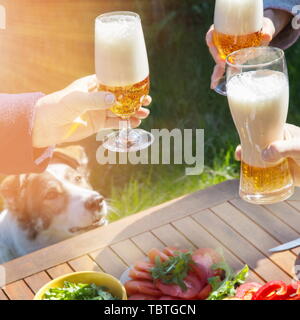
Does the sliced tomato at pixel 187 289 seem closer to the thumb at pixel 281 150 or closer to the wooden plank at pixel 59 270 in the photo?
the wooden plank at pixel 59 270

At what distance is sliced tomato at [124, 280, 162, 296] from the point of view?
258 centimetres

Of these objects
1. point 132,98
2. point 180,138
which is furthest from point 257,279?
point 180,138

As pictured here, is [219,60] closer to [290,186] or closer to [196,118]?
[290,186]

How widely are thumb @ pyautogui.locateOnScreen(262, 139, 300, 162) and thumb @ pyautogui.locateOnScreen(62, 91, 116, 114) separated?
1.77ft

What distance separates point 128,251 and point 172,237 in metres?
0.21

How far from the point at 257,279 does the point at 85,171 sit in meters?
1.41

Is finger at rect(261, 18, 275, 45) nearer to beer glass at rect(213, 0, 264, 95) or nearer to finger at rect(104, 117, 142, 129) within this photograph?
beer glass at rect(213, 0, 264, 95)

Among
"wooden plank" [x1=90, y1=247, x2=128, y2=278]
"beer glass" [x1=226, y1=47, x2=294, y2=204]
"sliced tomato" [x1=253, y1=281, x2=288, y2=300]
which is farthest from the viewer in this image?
"wooden plank" [x1=90, y1=247, x2=128, y2=278]

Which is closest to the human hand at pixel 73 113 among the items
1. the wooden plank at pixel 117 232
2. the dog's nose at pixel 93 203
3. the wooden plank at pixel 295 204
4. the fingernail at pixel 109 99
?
the fingernail at pixel 109 99

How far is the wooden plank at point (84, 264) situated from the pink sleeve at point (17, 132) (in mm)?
472

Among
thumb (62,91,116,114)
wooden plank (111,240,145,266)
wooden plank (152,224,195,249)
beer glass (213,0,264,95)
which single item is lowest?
wooden plank (111,240,145,266)

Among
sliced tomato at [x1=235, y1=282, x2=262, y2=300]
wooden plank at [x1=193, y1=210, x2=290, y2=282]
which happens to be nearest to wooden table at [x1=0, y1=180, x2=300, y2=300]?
wooden plank at [x1=193, y1=210, x2=290, y2=282]

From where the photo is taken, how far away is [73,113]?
255 centimetres
